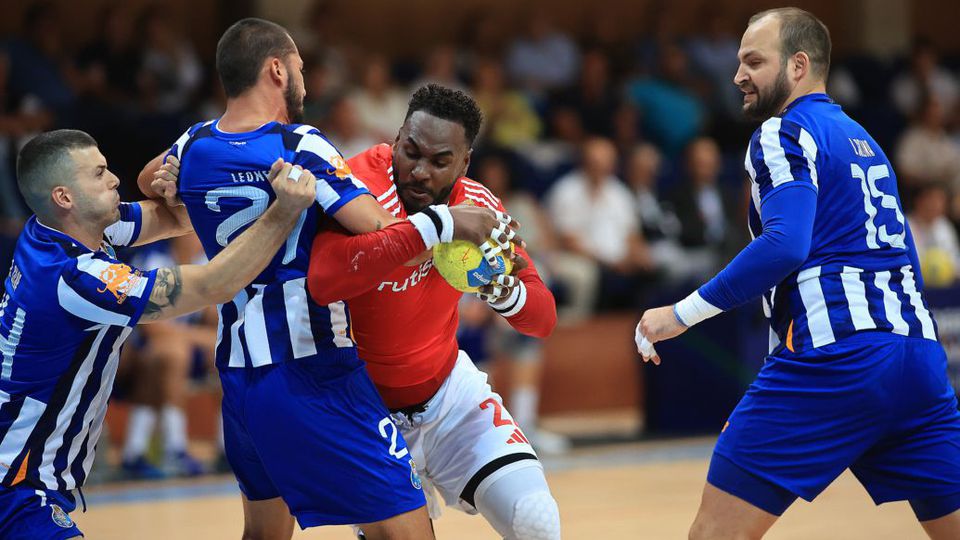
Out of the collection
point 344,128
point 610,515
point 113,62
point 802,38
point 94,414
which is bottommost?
point 610,515

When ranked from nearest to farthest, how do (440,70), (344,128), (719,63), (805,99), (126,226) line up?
(805,99)
(126,226)
(344,128)
(440,70)
(719,63)

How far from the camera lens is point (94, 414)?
4.19 metres

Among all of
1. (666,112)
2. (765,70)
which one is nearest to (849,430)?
(765,70)

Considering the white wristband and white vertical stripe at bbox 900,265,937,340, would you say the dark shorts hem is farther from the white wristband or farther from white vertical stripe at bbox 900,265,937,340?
white vertical stripe at bbox 900,265,937,340

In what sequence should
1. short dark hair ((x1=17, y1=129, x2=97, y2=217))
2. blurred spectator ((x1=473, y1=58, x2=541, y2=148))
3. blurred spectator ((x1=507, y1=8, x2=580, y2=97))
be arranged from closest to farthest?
short dark hair ((x1=17, y1=129, x2=97, y2=217)), blurred spectator ((x1=473, y1=58, x2=541, y2=148)), blurred spectator ((x1=507, y1=8, x2=580, y2=97))

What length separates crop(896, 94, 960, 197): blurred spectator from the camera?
44.2 ft

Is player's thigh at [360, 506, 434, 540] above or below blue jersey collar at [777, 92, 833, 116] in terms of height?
below

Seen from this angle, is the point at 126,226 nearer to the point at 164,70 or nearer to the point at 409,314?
the point at 409,314

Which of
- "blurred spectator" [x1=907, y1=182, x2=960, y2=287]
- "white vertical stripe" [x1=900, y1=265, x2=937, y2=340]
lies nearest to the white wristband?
"white vertical stripe" [x1=900, y1=265, x2=937, y2=340]

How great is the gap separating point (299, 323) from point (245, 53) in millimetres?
914

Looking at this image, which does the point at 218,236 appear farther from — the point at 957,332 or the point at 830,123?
the point at 957,332

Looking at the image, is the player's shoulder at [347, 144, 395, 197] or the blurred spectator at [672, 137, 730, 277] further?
the blurred spectator at [672, 137, 730, 277]

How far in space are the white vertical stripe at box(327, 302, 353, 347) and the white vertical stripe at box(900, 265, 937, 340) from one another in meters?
1.88

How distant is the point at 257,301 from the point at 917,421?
220cm
